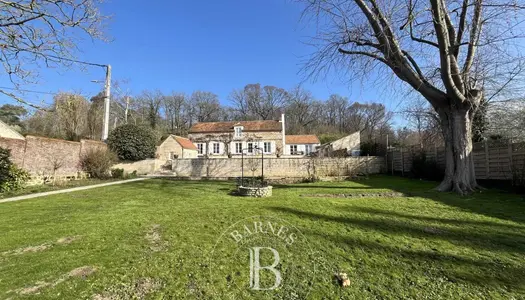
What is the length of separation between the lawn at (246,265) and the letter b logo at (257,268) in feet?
0.40

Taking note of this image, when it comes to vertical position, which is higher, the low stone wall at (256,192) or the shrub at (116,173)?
the shrub at (116,173)

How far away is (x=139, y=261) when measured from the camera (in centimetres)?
348

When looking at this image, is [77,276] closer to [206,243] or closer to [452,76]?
[206,243]

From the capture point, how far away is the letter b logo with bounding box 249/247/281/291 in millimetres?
3037

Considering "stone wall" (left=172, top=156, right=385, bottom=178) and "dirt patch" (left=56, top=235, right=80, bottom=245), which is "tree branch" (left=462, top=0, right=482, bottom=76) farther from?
"dirt patch" (left=56, top=235, right=80, bottom=245)

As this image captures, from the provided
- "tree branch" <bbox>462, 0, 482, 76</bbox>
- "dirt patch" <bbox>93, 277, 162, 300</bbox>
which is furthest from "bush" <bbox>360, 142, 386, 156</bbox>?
"dirt patch" <bbox>93, 277, 162, 300</bbox>

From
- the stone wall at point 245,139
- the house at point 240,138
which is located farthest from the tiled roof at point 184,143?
the stone wall at point 245,139

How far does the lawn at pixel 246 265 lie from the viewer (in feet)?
9.56

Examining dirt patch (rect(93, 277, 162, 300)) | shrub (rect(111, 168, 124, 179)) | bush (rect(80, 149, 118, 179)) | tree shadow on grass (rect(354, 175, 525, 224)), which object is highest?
bush (rect(80, 149, 118, 179))

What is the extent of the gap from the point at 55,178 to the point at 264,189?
39.2 feet

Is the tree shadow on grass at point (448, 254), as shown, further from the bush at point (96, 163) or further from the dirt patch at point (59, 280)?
the bush at point (96, 163)

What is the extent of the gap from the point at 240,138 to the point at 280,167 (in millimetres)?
14692

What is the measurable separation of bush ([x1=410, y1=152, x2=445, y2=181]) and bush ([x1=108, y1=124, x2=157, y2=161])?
19.6m

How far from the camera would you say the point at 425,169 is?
1541cm
